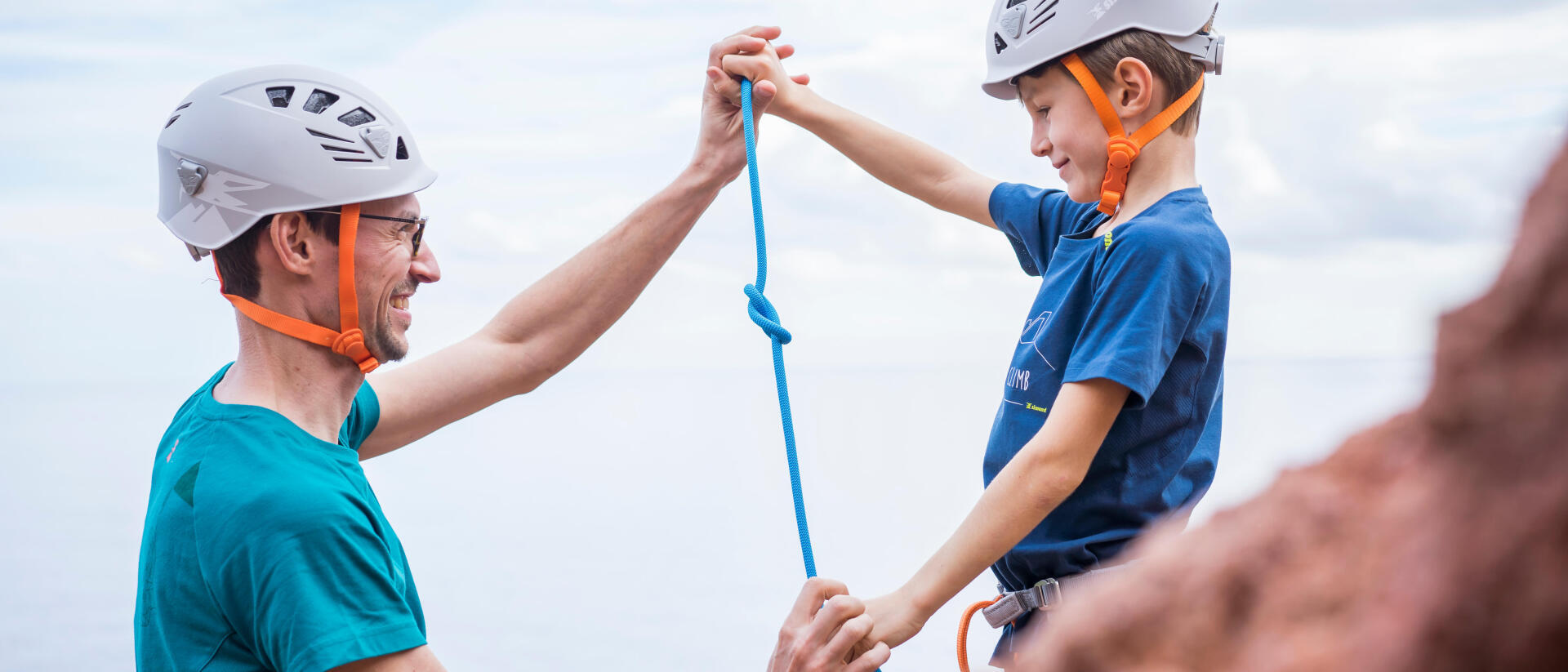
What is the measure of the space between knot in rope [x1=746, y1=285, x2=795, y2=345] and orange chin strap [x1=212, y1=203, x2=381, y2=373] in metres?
0.76

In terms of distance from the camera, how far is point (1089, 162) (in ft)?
6.55

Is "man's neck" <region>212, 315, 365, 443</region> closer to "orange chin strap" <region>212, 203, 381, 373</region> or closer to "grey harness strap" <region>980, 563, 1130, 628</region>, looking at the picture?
"orange chin strap" <region>212, 203, 381, 373</region>

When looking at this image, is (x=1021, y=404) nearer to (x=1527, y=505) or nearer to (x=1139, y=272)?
(x=1139, y=272)

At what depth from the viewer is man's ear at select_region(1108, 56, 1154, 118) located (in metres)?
1.95

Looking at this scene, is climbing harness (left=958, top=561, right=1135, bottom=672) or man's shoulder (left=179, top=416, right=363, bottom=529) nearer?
man's shoulder (left=179, top=416, right=363, bottom=529)

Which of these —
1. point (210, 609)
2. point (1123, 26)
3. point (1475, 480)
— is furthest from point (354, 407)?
point (1475, 480)

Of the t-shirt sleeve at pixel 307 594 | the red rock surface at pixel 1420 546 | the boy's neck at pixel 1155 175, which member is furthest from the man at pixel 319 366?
the red rock surface at pixel 1420 546

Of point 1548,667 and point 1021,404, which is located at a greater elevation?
point 1548,667

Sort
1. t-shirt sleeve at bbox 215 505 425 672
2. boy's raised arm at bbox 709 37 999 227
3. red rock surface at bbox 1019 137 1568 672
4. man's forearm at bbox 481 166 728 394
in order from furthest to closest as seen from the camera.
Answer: man's forearm at bbox 481 166 728 394, boy's raised arm at bbox 709 37 999 227, t-shirt sleeve at bbox 215 505 425 672, red rock surface at bbox 1019 137 1568 672

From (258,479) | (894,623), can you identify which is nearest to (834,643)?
(894,623)

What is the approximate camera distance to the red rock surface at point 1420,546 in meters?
0.31

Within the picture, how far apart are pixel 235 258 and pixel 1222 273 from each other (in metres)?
1.87

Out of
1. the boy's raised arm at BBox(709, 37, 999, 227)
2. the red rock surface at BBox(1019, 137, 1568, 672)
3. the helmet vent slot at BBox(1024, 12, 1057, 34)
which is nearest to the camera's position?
the red rock surface at BBox(1019, 137, 1568, 672)

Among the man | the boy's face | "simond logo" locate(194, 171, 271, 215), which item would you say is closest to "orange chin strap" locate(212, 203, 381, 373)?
the man
